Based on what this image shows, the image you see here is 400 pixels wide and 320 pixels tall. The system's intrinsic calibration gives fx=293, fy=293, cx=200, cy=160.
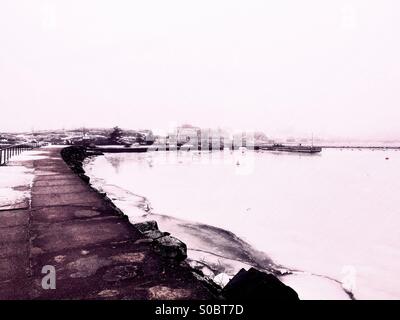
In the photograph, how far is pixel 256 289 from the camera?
3.96m

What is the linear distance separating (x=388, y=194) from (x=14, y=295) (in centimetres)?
2375

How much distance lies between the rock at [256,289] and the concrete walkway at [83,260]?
50.6 inches

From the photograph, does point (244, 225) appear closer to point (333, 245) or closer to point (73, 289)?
point (333, 245)

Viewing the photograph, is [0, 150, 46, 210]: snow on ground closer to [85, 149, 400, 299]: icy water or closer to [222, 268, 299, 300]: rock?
[85, 149, 400, 299]: icy water

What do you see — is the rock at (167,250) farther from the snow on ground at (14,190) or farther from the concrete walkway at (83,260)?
the snow on ground at (14,190)

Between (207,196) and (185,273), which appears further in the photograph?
(207,196)

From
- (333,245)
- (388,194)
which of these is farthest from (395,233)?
(388,194)

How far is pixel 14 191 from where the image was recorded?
6.86 metres

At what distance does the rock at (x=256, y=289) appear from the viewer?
12.6ft

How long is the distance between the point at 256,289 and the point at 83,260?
2.27m

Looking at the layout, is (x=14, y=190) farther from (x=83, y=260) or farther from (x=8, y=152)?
(x=8, y=152)

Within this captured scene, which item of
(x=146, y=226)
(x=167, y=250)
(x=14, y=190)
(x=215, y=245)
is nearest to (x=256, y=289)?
(x=167, y=250)

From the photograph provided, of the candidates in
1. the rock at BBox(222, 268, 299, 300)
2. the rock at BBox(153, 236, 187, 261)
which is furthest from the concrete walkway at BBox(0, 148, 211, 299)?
the rock at BBox(222, 268, 299, 300)

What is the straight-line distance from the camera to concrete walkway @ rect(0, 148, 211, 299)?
8.52 ft
